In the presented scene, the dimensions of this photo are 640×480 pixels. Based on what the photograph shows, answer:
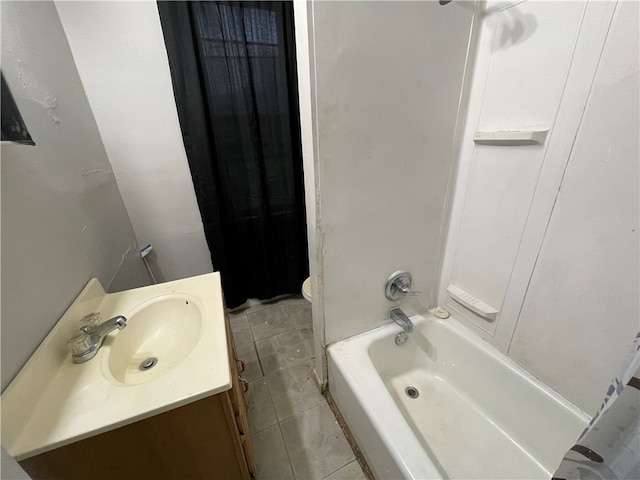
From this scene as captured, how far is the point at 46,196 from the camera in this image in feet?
2.65

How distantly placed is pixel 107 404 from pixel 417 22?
150 centimetres

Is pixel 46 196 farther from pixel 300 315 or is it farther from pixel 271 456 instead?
pixel 300 315

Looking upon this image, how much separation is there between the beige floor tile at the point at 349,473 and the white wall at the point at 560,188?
2.80ft

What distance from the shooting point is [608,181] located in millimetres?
735

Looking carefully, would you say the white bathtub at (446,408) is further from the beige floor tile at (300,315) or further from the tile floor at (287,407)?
the beige floor tile at (300,315)

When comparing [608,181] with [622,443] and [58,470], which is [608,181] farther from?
[58,470]

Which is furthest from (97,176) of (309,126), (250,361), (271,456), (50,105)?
(271,456)

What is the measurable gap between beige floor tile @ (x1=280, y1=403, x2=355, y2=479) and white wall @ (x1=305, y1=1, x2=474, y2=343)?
0.45m

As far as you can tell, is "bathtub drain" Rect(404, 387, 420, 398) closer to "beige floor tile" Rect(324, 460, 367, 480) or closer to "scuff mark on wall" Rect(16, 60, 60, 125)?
"beige floor tile" Rect(324, 460, 367, 480)

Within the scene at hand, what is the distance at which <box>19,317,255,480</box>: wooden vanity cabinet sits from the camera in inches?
22.6

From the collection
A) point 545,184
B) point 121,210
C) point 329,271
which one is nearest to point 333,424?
point 329,271

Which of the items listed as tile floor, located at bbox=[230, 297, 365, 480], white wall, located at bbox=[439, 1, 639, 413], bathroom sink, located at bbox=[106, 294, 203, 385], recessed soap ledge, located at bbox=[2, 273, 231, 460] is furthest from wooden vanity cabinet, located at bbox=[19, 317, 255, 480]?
white wall, located at bbox=[439, 1, 639, 413]

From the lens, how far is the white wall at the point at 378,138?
0.84 metres

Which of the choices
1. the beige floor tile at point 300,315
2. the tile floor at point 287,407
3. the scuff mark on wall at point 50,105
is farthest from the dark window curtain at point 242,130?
the scuff mark on wall at point 50,105
